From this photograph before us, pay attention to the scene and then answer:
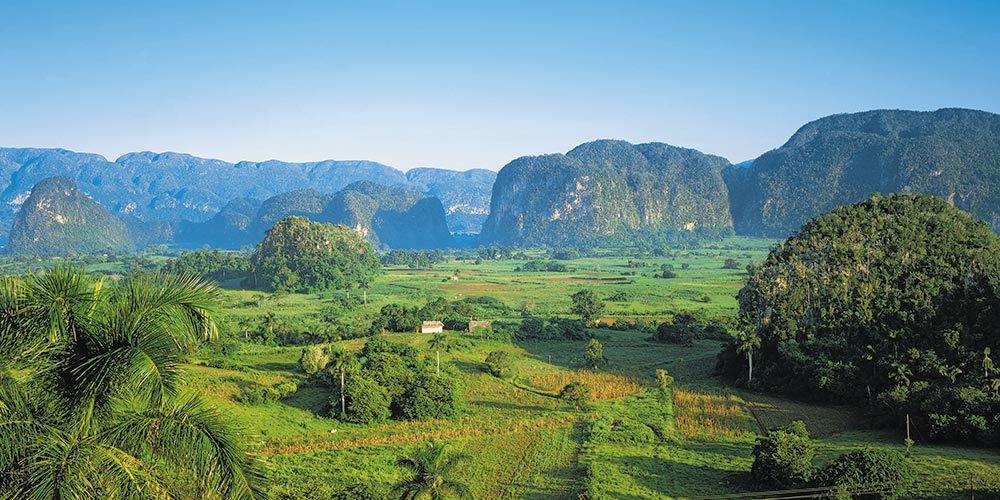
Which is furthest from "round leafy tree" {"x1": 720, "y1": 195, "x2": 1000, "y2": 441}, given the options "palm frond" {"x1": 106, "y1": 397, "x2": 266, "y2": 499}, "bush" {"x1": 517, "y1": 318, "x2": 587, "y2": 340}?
"palm frond" {"x1": 106, "y1": 397, "x2": 266, "y2": 499}

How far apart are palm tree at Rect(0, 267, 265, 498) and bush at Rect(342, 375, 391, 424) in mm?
21132

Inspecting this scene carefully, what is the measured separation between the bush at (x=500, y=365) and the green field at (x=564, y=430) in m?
0.57

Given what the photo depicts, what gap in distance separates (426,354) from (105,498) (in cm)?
3359

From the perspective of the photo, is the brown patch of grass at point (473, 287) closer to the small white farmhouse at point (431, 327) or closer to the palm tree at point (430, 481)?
the small white farmhouse at point (431, 327)

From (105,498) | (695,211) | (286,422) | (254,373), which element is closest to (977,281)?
(286,422)

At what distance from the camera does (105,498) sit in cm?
616

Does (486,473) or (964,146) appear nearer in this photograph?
(486,473)

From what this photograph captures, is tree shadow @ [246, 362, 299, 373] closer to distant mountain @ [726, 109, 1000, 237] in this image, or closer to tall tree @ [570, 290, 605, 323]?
tall tree @ [570, 290, 605, 323]

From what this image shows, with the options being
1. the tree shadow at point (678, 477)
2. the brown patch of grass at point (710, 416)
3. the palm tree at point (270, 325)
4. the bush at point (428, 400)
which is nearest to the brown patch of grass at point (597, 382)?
the brown patch of grass at point (710, 416)

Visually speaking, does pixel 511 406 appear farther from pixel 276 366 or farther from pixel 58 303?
pixel 58 303

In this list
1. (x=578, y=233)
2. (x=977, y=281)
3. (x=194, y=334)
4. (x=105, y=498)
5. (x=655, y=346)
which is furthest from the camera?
(x=578, y=233)

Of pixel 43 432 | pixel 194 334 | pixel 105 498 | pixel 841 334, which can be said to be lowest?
pixel 841 334

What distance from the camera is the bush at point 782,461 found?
1956cm

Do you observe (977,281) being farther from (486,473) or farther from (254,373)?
(254,373)
